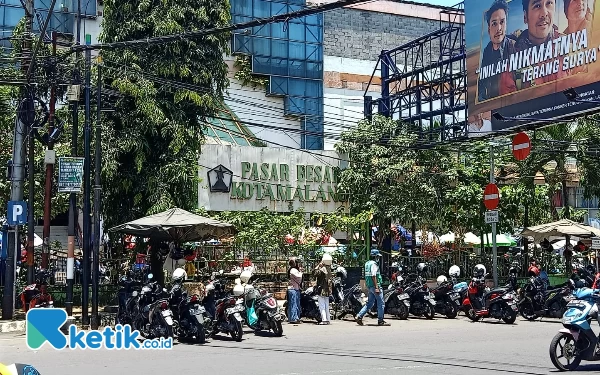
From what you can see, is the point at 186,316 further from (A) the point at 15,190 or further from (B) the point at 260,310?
(A) the point at 15,190

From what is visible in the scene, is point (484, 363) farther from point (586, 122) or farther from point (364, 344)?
point (586, 122)

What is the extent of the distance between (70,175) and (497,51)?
1301 centimetres

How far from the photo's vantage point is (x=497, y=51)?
23.6m

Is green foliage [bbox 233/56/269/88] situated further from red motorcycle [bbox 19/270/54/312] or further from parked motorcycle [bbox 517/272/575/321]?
parked motorcycle [bbox 517/272/575/321]

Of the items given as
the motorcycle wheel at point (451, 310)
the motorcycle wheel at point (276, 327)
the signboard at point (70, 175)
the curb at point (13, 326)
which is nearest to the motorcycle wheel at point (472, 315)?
the motorcycle wheel at point (451, 310)

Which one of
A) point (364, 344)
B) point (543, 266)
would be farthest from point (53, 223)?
point (364, 344)

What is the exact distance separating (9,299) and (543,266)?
695 inches

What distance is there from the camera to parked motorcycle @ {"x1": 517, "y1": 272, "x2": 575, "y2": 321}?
2028 cm

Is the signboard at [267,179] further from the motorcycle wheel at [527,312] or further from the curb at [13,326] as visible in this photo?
the motorcycle wheel at [527,312]

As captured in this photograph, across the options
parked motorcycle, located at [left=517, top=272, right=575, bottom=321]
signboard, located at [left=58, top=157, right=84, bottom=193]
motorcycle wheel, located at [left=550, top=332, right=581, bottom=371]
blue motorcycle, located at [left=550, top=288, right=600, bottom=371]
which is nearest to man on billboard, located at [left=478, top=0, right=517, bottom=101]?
parked motorcycle, located at [left=517, top=272, right=575, bottom=321]

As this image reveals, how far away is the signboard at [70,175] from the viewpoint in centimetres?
1755

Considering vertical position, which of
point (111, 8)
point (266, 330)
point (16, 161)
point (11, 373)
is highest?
point (111, 8)

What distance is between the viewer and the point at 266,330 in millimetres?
17031

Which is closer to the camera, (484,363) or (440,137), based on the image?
(484,363)
